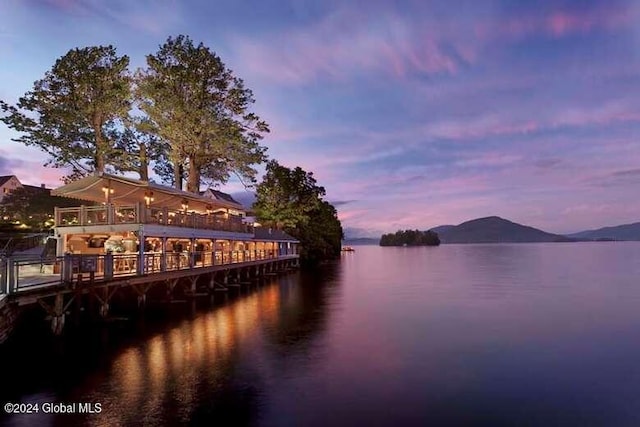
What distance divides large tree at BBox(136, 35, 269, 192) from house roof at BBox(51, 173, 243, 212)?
21.6 feet

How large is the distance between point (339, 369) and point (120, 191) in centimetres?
1819

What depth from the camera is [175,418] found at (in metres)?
9.69

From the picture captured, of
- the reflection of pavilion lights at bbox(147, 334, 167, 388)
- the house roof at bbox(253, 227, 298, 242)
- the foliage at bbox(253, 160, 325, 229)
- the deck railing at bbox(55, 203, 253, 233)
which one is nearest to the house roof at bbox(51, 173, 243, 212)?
the deck railing at bbox(55, 203, 253, 233)

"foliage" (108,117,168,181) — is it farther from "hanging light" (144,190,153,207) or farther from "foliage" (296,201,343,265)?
"foliage" (296,201,343,265)

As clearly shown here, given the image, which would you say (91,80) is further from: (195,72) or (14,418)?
(14,418)

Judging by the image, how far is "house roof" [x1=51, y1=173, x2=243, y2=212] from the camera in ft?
78.1

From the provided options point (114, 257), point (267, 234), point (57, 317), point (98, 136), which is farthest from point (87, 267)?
point (267, 234)

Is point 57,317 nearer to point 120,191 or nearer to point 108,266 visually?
point 108,266

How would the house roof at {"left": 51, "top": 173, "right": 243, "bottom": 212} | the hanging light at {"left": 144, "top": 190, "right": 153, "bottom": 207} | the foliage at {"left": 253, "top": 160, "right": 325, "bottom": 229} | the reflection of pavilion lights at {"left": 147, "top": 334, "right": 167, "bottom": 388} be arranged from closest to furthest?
the reflection of pavilion lights at {"left": 147, "top": 334, "right": 167, "bottom": 388} → the house roof at {"left": 51, "top": 173, "right": 243, "bottom": 212} → the hanging light at {"left": 144, "top": 190, "right": 153, "bottom": 207} → the foliage at {"left": 253, "top": 160, "right": 325, "bottom": 229}

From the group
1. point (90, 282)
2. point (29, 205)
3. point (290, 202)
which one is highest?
point (290, 202)

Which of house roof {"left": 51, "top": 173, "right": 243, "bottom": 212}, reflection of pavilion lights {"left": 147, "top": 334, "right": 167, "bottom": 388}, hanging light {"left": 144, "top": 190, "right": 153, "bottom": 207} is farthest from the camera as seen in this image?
hanging light {"left": 144, "top": 190, "right": 153, "bottom": 207}

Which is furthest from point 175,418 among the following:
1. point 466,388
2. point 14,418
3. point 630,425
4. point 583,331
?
point 583,331

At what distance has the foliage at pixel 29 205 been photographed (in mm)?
51116

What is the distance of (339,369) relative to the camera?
46.2 ft
